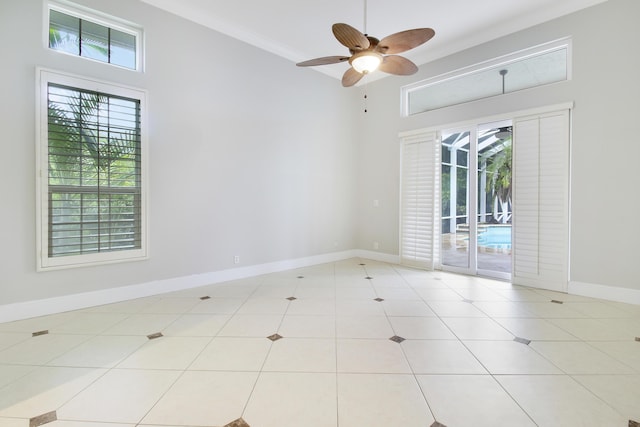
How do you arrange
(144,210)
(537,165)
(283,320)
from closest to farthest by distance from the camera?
(283,320) < (144,210) < (537,165)

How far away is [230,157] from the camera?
450cm

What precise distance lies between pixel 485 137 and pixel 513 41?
1.41 meters

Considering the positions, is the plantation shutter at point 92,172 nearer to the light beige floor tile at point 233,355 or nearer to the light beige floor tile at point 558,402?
the light beige floor tile at point 233,355

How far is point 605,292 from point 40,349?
6.13 meters

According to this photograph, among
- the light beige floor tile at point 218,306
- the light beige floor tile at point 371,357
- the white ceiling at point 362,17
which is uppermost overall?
the white ceiling at point 362,17

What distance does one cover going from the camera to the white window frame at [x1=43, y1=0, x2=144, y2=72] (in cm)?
313

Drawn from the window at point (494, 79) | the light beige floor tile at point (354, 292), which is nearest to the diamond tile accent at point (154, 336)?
the light beige floor tile at point (354, 292)

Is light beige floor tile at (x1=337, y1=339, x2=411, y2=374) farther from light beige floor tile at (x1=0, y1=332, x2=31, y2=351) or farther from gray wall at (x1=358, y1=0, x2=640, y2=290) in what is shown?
gray wall at (x1=358, y1=0, x2=640, y2=290)

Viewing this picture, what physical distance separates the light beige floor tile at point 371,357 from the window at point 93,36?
4222mm

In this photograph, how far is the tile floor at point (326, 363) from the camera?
5.57 ft

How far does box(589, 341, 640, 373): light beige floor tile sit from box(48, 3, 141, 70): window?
229 inches

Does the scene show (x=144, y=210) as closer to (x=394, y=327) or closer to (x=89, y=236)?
(x=89, y=236)

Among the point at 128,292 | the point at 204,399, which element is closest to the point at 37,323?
the point at 128,292

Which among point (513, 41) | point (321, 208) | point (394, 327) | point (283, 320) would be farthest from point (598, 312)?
point (321, 208)
